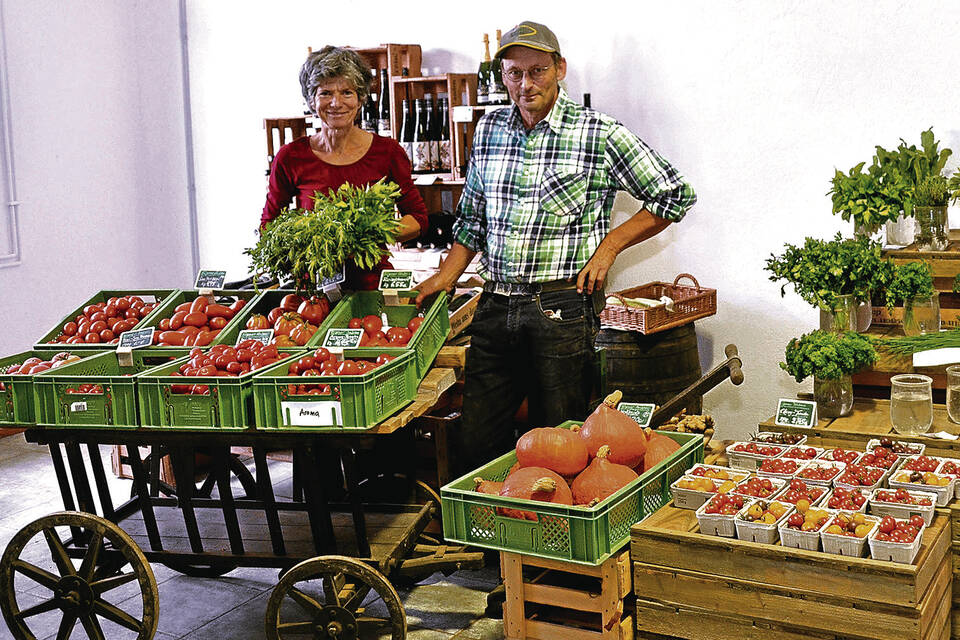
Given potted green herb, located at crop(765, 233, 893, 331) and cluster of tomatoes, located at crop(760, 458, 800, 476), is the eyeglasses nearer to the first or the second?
potted green herb, located at crop(765, 233, 893, 331)

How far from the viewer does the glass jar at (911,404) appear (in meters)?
3.14

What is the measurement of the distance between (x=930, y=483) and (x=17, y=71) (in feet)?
19.2

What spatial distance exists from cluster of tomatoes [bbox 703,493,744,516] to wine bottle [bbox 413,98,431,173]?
3.79 metres

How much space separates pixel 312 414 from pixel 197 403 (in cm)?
36

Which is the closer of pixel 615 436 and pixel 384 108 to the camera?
pixel 615 436

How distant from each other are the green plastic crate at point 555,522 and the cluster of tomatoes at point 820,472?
372 millimetres

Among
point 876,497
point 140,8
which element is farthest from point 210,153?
point 876,497

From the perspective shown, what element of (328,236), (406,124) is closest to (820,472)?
(328,236)

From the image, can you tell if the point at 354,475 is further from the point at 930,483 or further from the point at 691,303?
the point at 691,303

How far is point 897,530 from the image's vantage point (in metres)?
2.48

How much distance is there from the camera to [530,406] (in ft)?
12.6

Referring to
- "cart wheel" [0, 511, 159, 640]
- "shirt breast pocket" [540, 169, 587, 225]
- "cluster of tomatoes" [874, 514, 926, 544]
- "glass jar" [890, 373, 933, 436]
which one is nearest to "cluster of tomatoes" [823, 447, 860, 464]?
"glass jar" [890, 373, 933, 436]

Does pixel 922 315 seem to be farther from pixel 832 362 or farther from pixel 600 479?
pixel 600 479

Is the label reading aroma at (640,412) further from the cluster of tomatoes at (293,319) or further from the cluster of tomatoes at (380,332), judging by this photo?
the cluster of tomatoes at (293,319)
